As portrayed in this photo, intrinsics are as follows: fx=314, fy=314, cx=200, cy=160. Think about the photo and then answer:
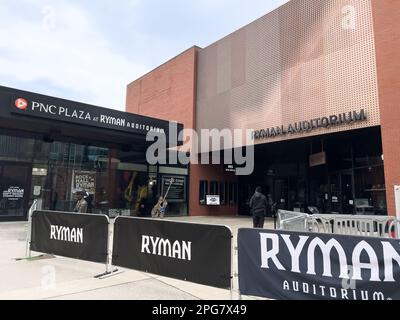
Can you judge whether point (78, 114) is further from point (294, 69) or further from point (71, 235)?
point (294, 69)

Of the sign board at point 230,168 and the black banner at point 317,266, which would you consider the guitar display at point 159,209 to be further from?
the black banner at point 317,266

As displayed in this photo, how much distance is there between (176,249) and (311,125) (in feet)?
36.2

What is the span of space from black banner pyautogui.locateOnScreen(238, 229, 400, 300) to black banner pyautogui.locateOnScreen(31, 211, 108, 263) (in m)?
3.07

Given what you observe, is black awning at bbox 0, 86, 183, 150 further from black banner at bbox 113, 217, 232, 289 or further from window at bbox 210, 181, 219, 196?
black banner at bbox 113, 217, 232, 289

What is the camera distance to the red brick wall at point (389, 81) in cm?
1120

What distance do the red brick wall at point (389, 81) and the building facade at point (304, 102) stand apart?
0.12ft

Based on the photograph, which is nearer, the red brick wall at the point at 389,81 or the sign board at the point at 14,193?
the red brick wall at the point at 389,81

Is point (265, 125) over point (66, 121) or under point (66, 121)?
over

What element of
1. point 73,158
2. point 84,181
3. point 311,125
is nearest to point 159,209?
point 84,181

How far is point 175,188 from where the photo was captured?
19734 mm

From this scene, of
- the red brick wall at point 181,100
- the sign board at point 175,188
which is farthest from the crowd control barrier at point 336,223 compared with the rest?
the red brick wall at point 181,100

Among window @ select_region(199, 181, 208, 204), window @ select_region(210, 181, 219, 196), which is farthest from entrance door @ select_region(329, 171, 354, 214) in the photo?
window @ select_region(199, 181, 208, 204)

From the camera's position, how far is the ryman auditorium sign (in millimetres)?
12580
